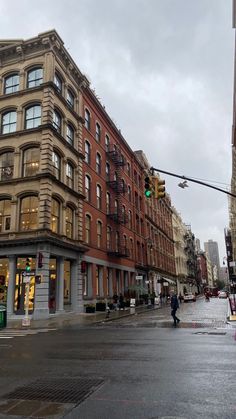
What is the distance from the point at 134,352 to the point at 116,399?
4759 millimetres

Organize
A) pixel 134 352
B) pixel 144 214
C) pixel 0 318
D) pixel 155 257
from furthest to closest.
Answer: pixel 155 257
pixel 144 214
pixel 0 318
pixel 134 352

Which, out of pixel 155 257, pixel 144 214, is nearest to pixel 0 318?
pixel 144 214

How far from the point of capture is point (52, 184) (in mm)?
26812

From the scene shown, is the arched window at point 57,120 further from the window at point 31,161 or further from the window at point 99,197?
the window at point 99,197

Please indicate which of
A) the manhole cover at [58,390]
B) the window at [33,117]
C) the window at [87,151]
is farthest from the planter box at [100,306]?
the manhole cover at [58,390]

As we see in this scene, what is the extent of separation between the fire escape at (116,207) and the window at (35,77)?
13.4 meters

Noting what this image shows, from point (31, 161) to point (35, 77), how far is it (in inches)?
307

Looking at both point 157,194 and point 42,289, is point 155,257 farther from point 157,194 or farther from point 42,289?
point 157,194

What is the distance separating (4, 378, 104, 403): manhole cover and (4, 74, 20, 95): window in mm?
28405

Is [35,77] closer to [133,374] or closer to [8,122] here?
[8,122]

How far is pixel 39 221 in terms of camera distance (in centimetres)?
2552

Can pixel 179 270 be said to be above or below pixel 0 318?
above

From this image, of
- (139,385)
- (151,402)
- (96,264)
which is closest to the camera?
(151,402)

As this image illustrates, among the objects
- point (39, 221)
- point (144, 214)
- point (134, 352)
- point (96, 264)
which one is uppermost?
point (144, 214)
